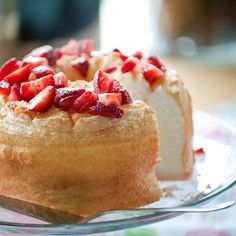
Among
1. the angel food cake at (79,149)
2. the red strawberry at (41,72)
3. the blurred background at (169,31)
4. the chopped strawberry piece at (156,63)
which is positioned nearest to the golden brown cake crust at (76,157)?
the angel food cake at (79,149)

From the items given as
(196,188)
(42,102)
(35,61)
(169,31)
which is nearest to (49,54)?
(35,61)

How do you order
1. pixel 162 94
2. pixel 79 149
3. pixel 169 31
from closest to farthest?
pixel 79 149, pixel 162 94, pixel 169 31

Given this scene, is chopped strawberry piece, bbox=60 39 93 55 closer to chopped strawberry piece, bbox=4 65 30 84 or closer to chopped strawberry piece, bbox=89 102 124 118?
chopped strawberry piece, bbox=4 65 30 84

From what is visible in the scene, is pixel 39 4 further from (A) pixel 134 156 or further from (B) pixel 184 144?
(A) pixel 134 156

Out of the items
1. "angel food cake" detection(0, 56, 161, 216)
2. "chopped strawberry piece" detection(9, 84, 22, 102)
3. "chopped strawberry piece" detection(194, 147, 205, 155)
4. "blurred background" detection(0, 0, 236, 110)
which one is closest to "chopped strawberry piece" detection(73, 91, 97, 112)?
"angel food cake" detection(0, 56, 161, 216)

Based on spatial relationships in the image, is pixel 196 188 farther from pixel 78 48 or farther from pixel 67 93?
pixel 78 48

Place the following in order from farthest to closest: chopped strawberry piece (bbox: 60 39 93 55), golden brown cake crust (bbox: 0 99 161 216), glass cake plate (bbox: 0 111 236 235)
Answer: chopped strawberry piece (bbox: 60 39 93 55) < golden brown cake crust (bbox: 0 99 161 216) < glass cake plate (bbox: 0 111 236 235)
